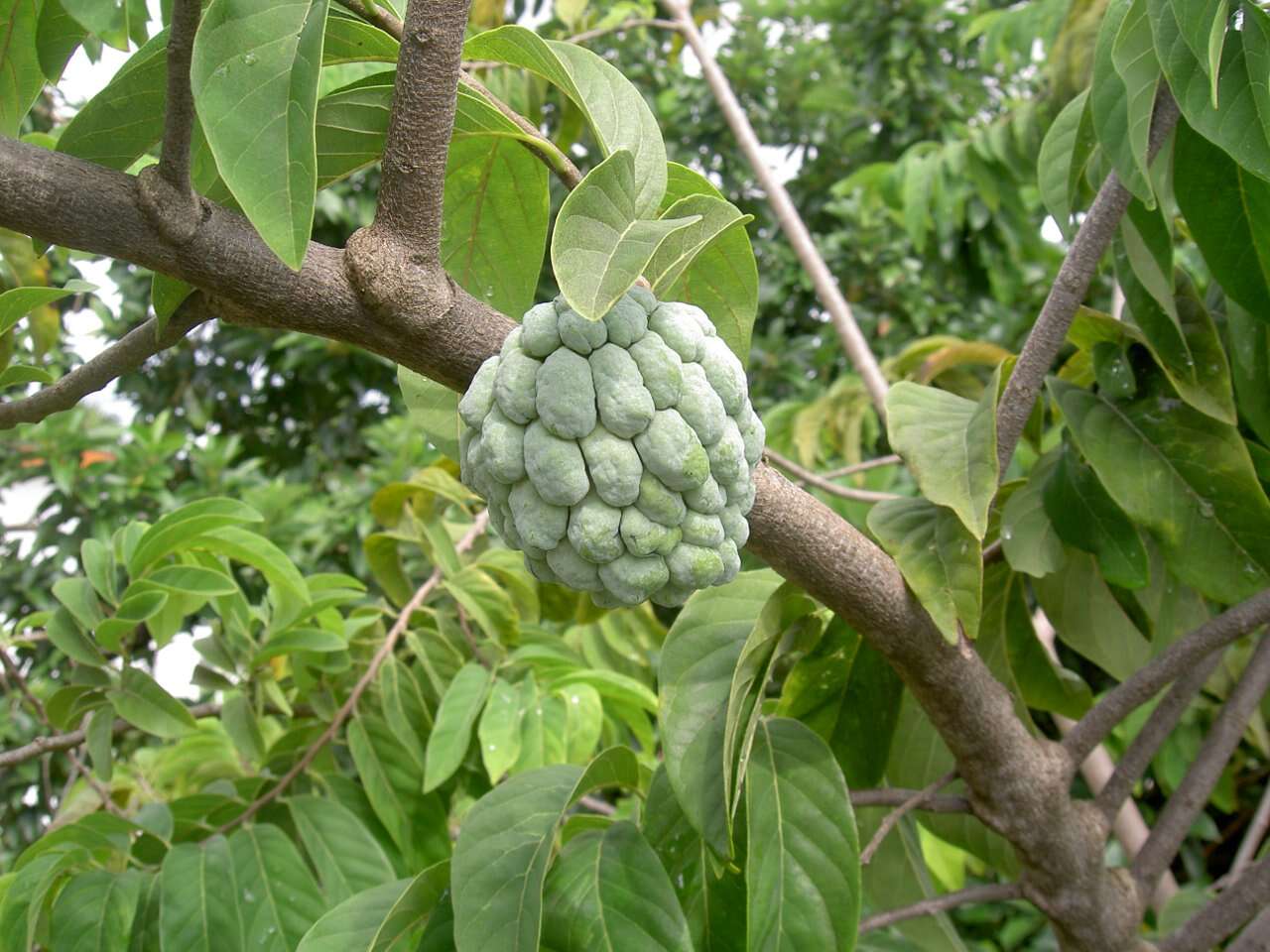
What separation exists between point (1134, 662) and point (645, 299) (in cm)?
95

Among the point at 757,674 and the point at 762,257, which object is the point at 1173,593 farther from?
the point at 762,257

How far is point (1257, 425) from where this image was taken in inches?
50.2

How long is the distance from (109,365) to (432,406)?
0.89ft

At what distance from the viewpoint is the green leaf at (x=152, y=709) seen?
134 centimetres

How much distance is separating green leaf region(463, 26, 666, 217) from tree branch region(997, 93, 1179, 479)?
0.43 meters

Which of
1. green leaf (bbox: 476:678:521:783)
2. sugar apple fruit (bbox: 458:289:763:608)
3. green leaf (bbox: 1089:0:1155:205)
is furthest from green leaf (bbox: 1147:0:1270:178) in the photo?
green leaf (bbox: 476:678:521:783)

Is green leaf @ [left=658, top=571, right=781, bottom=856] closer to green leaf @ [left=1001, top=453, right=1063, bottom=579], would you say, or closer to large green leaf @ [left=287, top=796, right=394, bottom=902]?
green leaf @ [left=1001, top=453, right=1063, bottom=579]

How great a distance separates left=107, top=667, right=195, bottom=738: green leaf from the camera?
4.40 feet

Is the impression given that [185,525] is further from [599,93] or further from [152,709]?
[599,93]

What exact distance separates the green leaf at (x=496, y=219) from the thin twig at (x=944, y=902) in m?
0.73

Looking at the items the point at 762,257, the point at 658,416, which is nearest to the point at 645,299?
the point at 658,416

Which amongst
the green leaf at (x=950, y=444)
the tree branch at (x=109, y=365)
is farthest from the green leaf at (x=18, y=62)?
the green leaf at (x=950, y=444)

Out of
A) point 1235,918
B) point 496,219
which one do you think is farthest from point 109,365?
point 1235,918

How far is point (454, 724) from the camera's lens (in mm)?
1468
